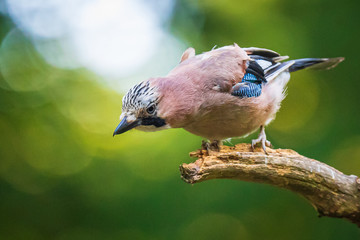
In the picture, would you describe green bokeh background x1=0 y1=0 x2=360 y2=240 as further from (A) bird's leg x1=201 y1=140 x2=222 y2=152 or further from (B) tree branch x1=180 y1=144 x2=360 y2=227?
(B) tree branch x1=180 y1=144 x2=360 y2=227

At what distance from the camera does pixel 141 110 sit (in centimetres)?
237

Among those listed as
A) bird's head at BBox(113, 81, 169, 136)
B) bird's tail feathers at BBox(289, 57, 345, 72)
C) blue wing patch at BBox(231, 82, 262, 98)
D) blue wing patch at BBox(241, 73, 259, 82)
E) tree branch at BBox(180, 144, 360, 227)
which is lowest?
tree branch at BBox(180, 144, 360, 227)

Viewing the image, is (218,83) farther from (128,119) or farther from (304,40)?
(304,40)

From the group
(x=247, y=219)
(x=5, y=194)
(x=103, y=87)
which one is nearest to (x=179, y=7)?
(x=103, y=87)

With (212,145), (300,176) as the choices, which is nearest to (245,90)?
(212,145)

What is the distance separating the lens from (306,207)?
4.27 m

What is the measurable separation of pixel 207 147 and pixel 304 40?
2.21 meters

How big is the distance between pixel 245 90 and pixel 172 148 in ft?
5.53

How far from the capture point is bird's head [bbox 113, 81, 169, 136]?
2.35 m

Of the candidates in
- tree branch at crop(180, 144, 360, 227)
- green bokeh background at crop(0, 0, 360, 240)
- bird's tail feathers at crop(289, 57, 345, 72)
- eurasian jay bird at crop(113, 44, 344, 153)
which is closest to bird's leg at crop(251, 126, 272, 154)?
eurasian jay bird at crop(113, 44, 344, 153)

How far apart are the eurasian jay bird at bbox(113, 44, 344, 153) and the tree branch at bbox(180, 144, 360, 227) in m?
0.30

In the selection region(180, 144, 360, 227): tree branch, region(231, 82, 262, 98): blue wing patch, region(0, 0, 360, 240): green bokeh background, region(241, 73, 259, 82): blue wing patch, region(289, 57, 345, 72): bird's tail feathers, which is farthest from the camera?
region(0, 0, 360, 240): green bokeh background

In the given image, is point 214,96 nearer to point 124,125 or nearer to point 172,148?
point 124,125

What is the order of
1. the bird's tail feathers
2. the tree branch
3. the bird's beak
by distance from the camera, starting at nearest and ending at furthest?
the bird's beak → the tree branch → the bird's tail feathers
